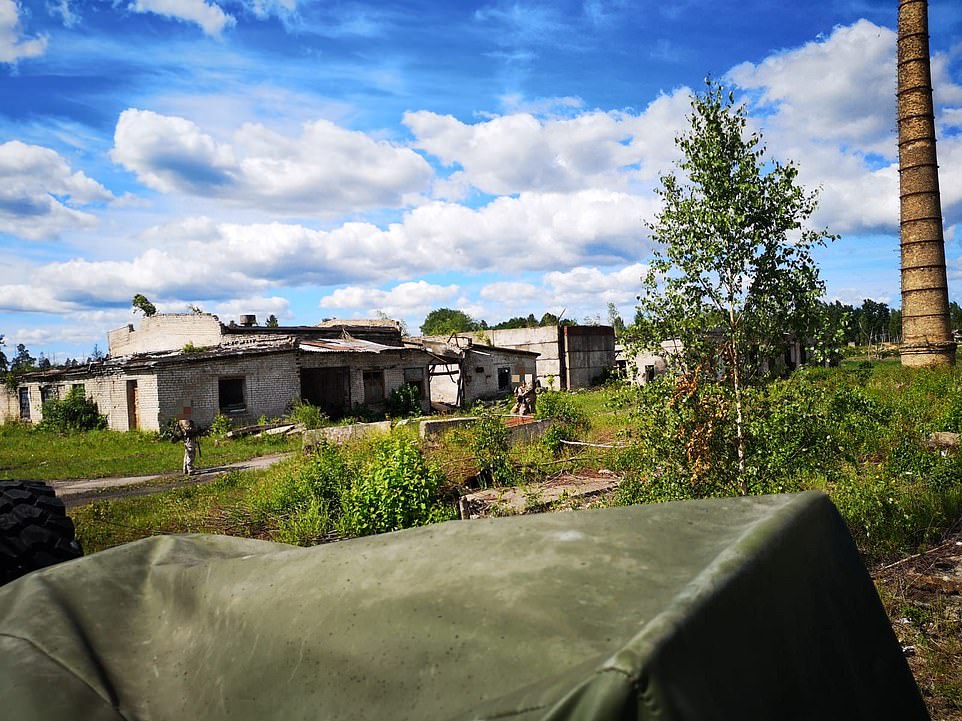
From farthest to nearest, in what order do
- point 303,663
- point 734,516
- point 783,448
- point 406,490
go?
point 406,490, point 783,448, point 734,516, point 303,663

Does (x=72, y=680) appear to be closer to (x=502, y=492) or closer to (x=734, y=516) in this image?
(x=734, y=516)

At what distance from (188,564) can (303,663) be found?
749 mm

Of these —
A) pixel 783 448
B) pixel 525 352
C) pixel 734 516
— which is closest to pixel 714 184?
pixel 783 448

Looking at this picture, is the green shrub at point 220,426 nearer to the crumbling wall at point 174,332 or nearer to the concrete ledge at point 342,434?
Result: the concrete ledge at point 342,434

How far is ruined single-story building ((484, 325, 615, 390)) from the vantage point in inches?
1304

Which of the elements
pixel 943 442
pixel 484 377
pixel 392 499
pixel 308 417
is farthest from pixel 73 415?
pixel 943 442

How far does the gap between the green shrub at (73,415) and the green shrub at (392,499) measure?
17.9 metres

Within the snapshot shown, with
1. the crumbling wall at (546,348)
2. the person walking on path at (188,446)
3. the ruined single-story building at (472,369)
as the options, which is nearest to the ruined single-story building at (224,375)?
the ruined single-story building at (472,369)

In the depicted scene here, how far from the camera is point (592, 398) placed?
2727 centimetres

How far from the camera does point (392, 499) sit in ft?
27.0

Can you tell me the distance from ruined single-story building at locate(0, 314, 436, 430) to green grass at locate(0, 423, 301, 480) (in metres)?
1.05

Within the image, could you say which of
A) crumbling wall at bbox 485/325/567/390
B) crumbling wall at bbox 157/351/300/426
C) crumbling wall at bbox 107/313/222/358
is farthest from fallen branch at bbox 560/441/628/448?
crumbling wall at bbox 485/325/567/390

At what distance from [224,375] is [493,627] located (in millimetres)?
21252

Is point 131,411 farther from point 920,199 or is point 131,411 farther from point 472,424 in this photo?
point 920,199
